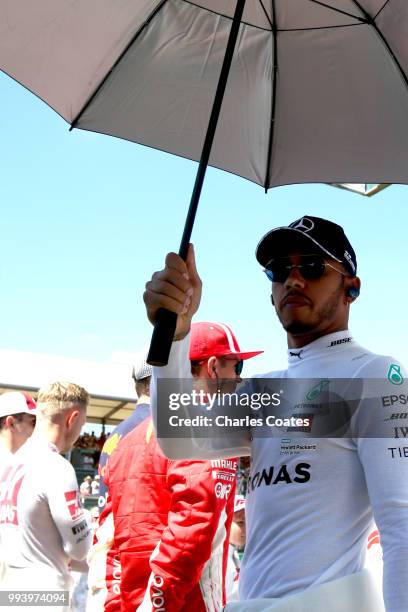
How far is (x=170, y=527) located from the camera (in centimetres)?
274

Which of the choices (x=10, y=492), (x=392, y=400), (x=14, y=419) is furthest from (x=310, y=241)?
(x=14, y=419)

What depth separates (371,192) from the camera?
4.78 metres

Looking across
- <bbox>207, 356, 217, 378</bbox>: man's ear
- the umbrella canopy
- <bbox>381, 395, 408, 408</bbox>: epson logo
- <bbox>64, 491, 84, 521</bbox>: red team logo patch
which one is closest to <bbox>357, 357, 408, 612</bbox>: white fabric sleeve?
<bbox>381, 395, 408, 408</bbox>: epson logo

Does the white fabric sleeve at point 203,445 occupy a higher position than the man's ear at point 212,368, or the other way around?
the man's ear at point 212,368

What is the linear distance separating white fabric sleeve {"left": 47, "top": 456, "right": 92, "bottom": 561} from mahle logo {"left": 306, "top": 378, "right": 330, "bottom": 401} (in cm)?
221

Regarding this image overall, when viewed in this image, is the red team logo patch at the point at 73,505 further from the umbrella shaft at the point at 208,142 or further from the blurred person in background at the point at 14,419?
the umbrella shaft at the point at 208,142

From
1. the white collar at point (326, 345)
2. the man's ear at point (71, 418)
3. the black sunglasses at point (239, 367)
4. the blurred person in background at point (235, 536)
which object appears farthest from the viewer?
the blurred person in background at point (235, 536)

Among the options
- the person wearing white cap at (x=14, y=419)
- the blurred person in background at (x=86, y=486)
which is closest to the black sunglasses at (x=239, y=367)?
the person wearing white cap at (x=14, y=419)

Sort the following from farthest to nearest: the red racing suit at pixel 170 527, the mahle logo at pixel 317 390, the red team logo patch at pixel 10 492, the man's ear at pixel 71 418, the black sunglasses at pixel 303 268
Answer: the man's ear at pixel 71 418, the red team logo patch at pixel 10 492, the red racing suit at pixel 170 527, the black sunglasses at pixel 303 268, the mahle logo at pixel 317 390

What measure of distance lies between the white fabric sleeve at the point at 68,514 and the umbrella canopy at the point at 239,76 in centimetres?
197

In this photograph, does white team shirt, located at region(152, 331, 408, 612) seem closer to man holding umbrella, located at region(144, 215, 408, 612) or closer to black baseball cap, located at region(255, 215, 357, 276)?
man holding umbrella, located at region(144, 215, 408, 612)

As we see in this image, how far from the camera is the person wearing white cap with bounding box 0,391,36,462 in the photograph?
5.38m

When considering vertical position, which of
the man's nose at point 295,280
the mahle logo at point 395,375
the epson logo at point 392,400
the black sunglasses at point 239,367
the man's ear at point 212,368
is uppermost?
the black sunglasses at point 239,367

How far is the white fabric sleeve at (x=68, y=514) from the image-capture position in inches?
147
